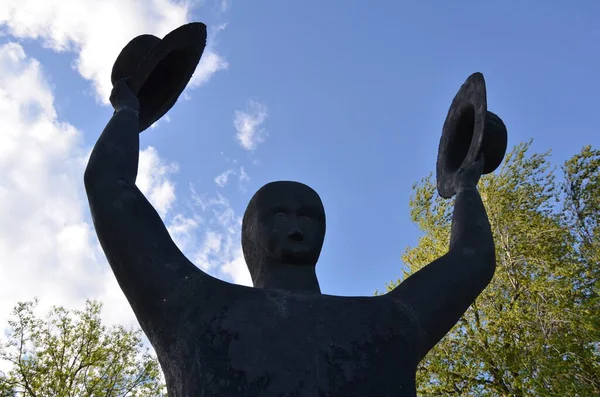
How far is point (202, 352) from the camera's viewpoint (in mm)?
2432

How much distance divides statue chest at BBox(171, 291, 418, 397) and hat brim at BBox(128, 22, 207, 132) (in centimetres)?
166

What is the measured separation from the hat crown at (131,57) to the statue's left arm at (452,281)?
213 centimetres

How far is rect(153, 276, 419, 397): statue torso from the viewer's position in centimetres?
238

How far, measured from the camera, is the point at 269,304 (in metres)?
2.66

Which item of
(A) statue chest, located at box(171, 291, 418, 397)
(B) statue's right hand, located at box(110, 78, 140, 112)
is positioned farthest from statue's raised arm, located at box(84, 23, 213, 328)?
(A) statue chest, located at box(171, 291, 418, 397)

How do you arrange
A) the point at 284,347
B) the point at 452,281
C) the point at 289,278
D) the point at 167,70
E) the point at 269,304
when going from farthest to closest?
the point at 167,70 < the point at 452,281 < the point at 289,278 < the point at 269,304 < the point at 284,347

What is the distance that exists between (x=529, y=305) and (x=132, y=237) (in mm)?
12098

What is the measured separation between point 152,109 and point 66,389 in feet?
41.9

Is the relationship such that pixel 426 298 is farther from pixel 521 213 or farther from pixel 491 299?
pixel 521 213

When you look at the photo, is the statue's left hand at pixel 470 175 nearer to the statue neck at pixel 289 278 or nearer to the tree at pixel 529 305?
the statue neck at pixel 289 278

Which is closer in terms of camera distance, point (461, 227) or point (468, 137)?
point (461, 227)

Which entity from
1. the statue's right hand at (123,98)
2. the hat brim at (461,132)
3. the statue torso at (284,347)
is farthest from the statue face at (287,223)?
the hat brim at (461,132)

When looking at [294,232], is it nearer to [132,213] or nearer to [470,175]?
[132,213]

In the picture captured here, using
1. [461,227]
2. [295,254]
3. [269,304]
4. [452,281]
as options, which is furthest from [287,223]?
[461,227]
